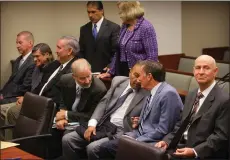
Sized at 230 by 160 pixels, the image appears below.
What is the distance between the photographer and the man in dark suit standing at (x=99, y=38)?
4875mm

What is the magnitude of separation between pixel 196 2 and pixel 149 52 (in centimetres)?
400

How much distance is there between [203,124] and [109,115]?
3.43ft

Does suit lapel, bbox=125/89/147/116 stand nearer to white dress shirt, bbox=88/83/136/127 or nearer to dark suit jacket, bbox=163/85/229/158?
white dress shirt, bbox=88/83/136/127

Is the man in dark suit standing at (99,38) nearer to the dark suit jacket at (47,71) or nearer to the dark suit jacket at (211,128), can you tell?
the dark suit jacket at (47,71)

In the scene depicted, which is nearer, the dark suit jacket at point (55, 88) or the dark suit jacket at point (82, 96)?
the dark suit jacket at point (82, 96)

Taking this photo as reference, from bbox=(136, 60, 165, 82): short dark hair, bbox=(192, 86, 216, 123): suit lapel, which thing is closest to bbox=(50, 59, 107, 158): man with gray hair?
bbox=(136, 60, 165, 82): short dark hair

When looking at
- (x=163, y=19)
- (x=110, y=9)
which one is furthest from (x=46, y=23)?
(x=163, y=19)

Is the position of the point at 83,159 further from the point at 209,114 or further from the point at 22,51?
the point at 22,51

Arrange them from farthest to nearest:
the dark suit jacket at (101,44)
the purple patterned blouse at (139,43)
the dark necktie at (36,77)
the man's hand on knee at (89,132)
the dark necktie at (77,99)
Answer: the dark suit jacket at (101,44), the dark necktie at (36,77), the purple patterned blouse at (139,43), the dark necktie at (77,99), the man's hand on knee at (89,132)

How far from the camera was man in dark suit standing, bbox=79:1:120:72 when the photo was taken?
4875 millimetres

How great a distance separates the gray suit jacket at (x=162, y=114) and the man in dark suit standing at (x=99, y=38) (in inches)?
59.8

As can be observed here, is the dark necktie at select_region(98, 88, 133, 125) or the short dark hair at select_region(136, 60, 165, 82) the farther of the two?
the dark necktie at select_region(98, 88, 133, 125)

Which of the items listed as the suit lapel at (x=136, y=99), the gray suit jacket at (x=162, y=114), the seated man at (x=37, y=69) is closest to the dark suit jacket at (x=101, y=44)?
the seated man at (x=37, y=69)

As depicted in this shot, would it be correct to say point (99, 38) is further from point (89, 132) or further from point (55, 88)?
point (89, 132)
